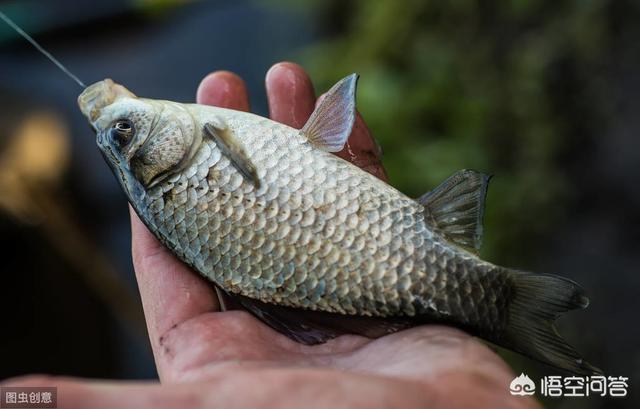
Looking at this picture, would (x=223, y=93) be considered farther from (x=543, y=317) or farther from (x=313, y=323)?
(x=543, y=317)

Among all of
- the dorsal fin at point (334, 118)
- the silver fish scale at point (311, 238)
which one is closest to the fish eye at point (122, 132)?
the silver fish scale at point (311, 238)

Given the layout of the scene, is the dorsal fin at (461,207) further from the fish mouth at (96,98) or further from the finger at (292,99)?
the fish mouth at (96,98)

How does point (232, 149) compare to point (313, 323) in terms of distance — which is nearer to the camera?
point (313, 323)

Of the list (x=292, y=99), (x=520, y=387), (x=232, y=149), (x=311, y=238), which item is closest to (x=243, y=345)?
(x=311, y=238)

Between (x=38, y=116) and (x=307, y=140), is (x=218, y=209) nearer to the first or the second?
(x=307, y=140)

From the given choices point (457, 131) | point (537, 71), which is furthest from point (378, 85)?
point (537, 71)

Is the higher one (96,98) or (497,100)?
(96,98)
